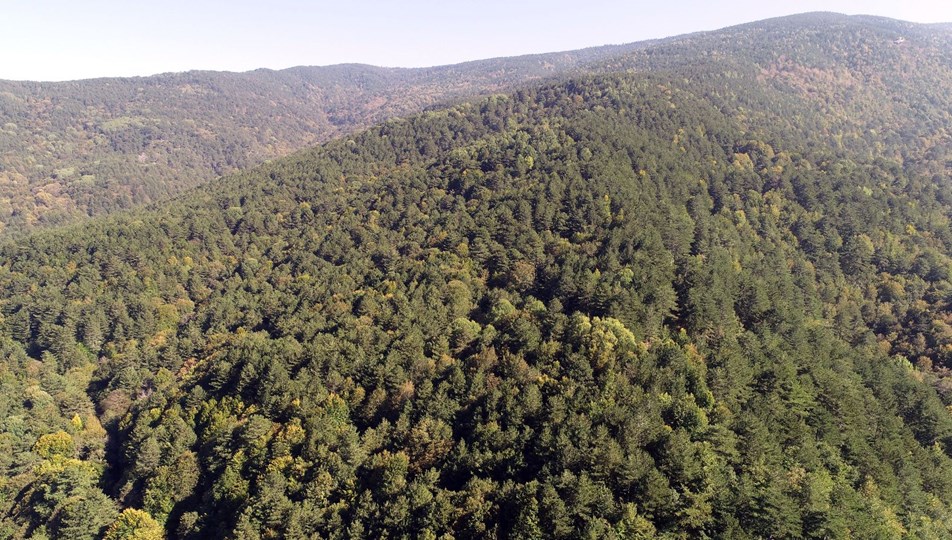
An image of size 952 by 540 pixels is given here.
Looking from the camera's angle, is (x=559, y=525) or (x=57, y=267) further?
(x=57, y=267)

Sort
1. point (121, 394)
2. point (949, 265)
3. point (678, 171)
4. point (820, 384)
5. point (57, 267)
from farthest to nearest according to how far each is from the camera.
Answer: point (678, 171)
point (57, 267)
point (949, 265)
point (121, 394)
point (820, 384)

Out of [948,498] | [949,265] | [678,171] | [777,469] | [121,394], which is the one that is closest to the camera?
[777,469]

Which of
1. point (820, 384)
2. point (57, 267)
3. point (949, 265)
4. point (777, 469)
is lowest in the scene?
point (949, 265)

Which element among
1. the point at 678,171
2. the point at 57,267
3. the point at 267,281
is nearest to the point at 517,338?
the point at 267,281

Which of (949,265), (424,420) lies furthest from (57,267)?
(949,265)

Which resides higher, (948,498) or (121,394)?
(121,394)

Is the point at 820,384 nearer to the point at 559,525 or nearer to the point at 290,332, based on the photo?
the point at 559,525

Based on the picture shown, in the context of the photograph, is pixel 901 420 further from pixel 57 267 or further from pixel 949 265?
pixel 57 267
